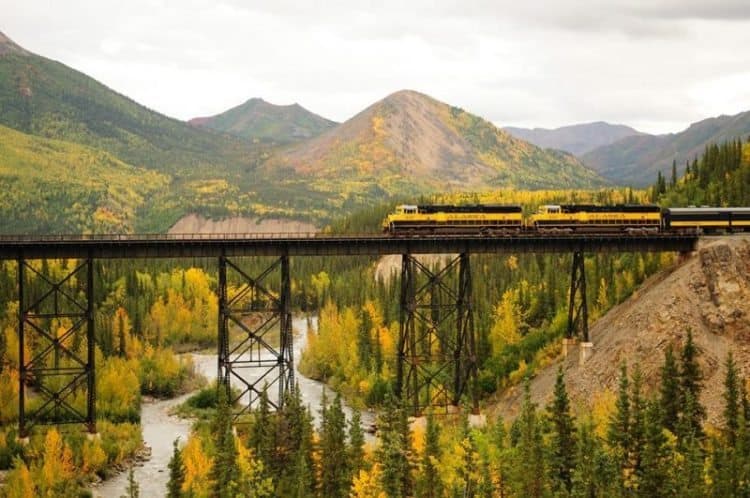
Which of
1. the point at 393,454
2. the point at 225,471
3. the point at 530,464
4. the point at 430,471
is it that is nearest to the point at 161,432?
the point at 225,471

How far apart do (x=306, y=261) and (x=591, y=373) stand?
9625 centimetres

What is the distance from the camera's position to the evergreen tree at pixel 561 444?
5088cm

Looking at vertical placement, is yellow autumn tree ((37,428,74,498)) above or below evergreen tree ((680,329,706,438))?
below

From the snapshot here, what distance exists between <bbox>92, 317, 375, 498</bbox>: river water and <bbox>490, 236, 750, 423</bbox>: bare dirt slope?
1780 centimetres

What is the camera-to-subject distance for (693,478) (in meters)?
46.9

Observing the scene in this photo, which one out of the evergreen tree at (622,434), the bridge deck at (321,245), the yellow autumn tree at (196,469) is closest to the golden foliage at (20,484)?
the yellow autumn tree at (196,469)

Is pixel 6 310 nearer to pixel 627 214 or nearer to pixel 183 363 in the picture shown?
pixel 183 363

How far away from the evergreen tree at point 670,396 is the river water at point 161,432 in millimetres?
20872

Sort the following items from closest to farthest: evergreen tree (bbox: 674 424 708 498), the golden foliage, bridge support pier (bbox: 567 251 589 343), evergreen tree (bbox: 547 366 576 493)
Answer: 1. evergreen tree (bbox: 674 424 708 498)
2. evergreen tree (bbox: 547 366 576 493)
3. the golden foliage
4. bridge support pier (bbox: 567 251 589 343)

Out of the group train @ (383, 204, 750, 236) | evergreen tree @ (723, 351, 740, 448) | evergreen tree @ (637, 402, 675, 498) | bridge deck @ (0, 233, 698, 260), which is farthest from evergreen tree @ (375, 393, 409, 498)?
evergreen tree @ (723, 351, 740, 448)

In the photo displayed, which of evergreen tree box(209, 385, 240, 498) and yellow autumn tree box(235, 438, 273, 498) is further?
yellow autumn tree box(235, 438, 273, 498)

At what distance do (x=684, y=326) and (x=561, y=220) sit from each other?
447 inches

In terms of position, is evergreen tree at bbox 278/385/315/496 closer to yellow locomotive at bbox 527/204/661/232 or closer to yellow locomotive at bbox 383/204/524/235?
yellow locomotive at bbox 383/204/524/235

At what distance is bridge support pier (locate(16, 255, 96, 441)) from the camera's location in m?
61.2
